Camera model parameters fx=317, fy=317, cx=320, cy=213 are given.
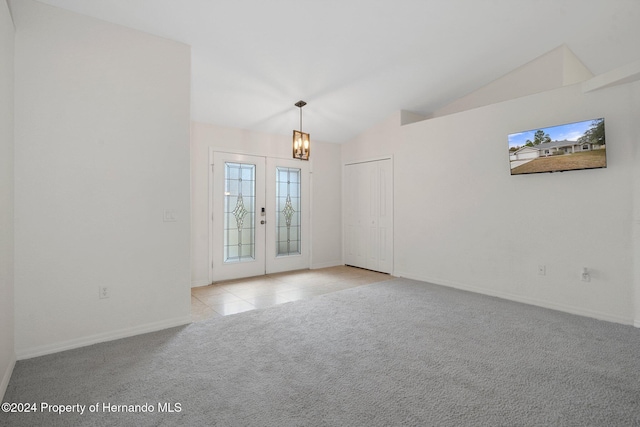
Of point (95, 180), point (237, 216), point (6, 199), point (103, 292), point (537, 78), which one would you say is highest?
point (537, 78)

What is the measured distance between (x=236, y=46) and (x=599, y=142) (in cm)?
390

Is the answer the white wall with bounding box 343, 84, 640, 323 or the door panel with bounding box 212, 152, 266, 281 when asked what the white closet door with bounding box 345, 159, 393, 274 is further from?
the door panel with bounding box 212, 152, 266, 281

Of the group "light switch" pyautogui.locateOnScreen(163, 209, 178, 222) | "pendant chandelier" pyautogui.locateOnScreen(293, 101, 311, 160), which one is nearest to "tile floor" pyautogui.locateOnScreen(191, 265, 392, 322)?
"light switch" pyautogui.locateOnScreen(163, 209, 178, 222)

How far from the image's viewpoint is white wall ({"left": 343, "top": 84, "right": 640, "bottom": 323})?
10.8ft

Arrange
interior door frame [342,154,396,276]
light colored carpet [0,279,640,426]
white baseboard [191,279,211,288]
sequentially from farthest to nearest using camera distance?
interior door frame [342,154,396,276] < white baseboard [191,279,211,288] < light colored carpet [0,279,640,426]

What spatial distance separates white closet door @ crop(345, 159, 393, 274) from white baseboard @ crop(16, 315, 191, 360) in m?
3.52

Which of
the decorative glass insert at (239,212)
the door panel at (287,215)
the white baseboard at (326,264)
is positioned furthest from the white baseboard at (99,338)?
the white baseboard at (326,264)

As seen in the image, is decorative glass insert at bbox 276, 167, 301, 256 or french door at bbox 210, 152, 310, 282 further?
decorative glass insert at bbox 276, 167, 301, 256

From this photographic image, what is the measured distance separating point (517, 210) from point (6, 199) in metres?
5.04

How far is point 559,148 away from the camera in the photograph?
3.54 metres

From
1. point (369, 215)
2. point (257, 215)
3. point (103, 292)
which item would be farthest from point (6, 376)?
point (369, 215)

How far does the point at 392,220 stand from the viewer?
5.54m

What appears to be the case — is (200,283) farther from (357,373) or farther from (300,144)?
(357,373)

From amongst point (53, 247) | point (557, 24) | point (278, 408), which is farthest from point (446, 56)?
point (53, 247)
